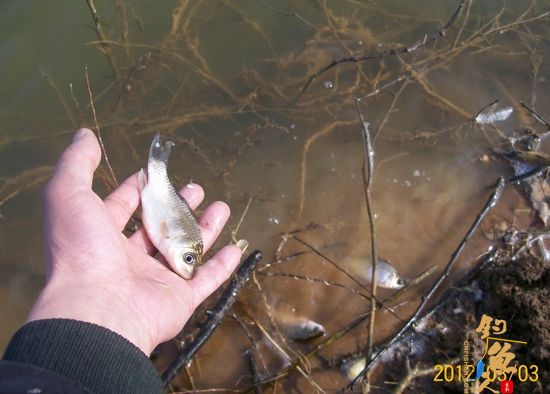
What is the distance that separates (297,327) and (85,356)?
2.07m

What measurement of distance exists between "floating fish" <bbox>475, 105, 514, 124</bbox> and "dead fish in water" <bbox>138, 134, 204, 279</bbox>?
3.43 meters

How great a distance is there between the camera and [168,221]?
391cm

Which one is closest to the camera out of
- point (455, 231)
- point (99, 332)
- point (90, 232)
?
point (99, 332)

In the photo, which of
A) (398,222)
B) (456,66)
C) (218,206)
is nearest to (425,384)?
(398,222)

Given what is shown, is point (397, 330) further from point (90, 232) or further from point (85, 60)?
point (85, 60)

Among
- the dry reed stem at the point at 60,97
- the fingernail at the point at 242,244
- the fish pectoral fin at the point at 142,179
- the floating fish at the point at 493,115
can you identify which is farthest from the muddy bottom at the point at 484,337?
the dry reed stem at the point at 60,97

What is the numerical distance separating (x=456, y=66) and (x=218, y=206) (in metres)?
3.57

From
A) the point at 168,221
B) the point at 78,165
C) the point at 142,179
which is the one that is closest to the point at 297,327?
the point at 168,221

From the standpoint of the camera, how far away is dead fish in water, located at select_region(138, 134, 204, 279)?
148 inches

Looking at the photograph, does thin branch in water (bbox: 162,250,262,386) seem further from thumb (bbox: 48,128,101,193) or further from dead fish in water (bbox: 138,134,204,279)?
thumb (bbox: 48,128,101,193)

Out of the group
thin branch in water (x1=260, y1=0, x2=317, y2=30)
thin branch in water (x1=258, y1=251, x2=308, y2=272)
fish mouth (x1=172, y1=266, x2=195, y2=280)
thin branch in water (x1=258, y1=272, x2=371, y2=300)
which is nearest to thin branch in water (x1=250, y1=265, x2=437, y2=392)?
thin branch in water (x1=258, y1=272, x2=371, y2=300)

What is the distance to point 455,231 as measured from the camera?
4816 mm

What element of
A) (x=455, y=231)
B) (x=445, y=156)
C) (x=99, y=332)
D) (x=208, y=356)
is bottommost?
(x=208, y=356)

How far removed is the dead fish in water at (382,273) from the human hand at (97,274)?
1.48 metres
